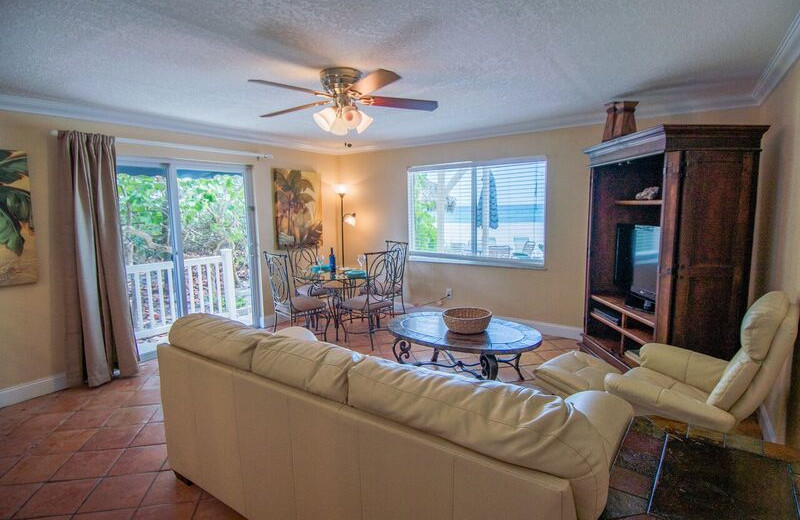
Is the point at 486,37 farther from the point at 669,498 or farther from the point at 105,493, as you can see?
the point at 105,493

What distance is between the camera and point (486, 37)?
2.10 meters

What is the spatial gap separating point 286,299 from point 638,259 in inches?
141

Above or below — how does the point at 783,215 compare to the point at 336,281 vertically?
above

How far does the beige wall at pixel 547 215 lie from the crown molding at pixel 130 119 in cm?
130

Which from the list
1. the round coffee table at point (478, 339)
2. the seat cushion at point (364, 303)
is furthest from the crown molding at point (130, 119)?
the round coffee table at point (478, 339)

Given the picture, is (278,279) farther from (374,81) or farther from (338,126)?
(374,81)

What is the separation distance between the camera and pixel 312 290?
479cm

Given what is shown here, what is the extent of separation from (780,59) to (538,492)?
10.0 ft

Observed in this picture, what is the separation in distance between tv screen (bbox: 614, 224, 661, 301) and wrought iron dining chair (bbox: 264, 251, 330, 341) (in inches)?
121

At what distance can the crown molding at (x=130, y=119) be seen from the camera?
2986 mm

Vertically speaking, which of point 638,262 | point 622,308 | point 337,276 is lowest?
point 622,308

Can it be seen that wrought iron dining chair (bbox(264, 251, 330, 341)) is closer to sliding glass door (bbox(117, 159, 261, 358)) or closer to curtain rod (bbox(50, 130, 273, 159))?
sliding glass door (bbox(117, 159, 261, 358))

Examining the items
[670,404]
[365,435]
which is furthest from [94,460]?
[670,404]

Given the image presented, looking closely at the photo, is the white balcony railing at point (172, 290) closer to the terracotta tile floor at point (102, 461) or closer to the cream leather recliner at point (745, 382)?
the terracotta tile floor at point (102, 461)
